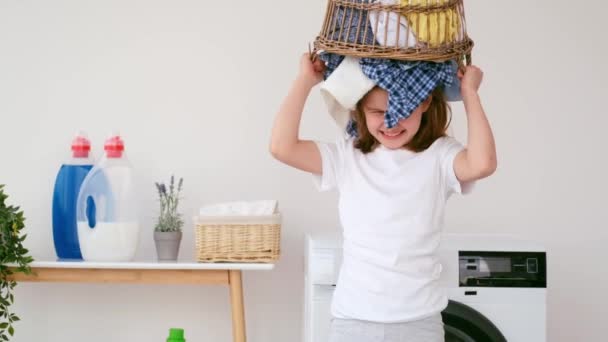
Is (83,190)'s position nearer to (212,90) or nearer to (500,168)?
(212,90)

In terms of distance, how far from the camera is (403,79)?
5.18ft

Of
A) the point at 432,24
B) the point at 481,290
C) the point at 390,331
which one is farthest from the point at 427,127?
the point at 481,290

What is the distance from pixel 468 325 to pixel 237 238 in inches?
29.6

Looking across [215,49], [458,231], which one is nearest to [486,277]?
[458,231]

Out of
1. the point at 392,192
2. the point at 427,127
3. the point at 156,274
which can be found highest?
the point at 427,127

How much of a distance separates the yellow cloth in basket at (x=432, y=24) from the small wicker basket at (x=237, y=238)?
1.25 metres

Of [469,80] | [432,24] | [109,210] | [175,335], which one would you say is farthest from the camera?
[109,210]

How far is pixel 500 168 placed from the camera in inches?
121

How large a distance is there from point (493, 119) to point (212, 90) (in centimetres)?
94

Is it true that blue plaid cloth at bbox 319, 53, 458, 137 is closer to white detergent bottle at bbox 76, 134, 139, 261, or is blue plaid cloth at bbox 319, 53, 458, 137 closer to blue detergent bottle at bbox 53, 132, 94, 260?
white detergent bottle at bbox 76, 134, 139, 261

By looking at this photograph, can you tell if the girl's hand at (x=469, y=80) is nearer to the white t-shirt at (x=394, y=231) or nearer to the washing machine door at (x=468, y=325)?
the white t-shirt at (x=394, y=231)

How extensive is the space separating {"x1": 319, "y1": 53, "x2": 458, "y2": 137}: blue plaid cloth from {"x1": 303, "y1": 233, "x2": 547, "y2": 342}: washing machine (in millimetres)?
816

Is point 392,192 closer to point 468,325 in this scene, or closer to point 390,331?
point 390,331

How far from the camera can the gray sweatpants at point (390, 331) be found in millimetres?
1594
